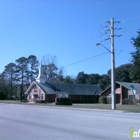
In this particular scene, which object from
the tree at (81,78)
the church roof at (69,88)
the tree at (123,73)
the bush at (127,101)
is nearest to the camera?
the bush at (127,101)

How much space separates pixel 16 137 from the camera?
10.6 meters

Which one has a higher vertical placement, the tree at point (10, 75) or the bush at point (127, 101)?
the tree at point (10, 75)

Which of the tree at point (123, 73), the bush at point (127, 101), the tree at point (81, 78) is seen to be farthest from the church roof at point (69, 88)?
the tree at point (81, 78)

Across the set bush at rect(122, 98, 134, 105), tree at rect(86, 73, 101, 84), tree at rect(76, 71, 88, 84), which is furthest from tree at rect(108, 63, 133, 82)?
bush at rect(122, 98, 134, 105)

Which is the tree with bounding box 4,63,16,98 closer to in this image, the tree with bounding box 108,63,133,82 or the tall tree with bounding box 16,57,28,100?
the tall tree with bounding box 16,57,28,100

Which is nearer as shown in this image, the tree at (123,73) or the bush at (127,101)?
the bush at (127,101)

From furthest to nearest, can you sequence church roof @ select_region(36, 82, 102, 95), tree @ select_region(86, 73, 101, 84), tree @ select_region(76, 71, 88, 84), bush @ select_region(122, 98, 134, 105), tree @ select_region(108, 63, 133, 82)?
1. tree @ select_region(76, 71, 88, 84)
2. tree @ select_region(86, 73, 101, 84)
3. tree @ select_region(108, 63, 133, 82)
4. church roof @ select_region(36, 82, 102, 95)
5. bush @ select_region(122, 98, 134, 105)

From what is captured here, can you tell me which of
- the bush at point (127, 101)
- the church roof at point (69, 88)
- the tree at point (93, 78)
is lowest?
the bush at point (127, 101)

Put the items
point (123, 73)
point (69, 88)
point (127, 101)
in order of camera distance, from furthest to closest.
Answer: point (123, 73), point (69, 88), point (127, 101)

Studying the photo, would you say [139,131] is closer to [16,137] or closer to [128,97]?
[16,137]

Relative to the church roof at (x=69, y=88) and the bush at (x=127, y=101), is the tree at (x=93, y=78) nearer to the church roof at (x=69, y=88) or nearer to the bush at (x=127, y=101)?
the church roof at (x=69, y=88)

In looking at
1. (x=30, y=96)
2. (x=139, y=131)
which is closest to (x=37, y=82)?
(x=30, y=96)

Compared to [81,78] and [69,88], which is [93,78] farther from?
[69,88]

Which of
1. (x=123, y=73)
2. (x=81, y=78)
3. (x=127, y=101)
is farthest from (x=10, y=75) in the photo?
(x=127, y=101)
